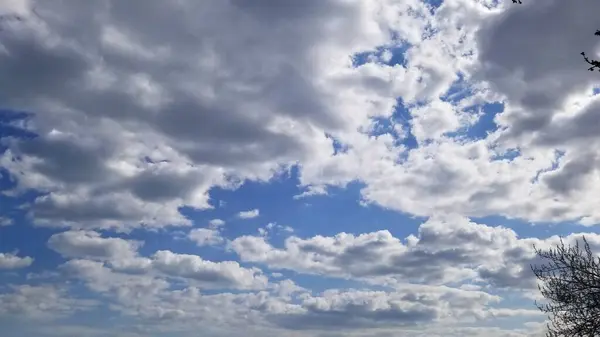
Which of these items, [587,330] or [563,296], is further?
[563,296]

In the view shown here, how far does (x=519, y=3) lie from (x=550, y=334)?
2313 centimetres

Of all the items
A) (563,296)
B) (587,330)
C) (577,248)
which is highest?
(577,248)

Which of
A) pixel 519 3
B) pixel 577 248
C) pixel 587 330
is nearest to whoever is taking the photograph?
pixel 519 3

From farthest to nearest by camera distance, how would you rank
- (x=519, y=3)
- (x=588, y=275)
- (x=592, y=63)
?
(x=588, y=275) → (x=592, y=63) → (x=519, y=3)

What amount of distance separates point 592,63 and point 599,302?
1723cm

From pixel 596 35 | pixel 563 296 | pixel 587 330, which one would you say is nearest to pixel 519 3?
pixel 596 35

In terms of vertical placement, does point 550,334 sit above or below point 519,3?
below

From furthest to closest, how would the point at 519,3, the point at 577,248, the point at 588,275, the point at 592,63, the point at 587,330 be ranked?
1. the point at 577,248
2. the point at 588,275
3. the point at 587,330
4. the point at 592,63
5. the point at 519,3

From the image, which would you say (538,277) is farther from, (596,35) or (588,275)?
(596,35)

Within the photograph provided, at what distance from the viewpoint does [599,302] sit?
1071 inches

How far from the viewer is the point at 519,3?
39.1 feet

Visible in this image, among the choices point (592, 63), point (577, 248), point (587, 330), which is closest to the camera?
point (592, 63)

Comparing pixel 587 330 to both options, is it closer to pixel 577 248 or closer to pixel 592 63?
pixel 577 248

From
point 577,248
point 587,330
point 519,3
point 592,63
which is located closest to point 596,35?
point 592,63
